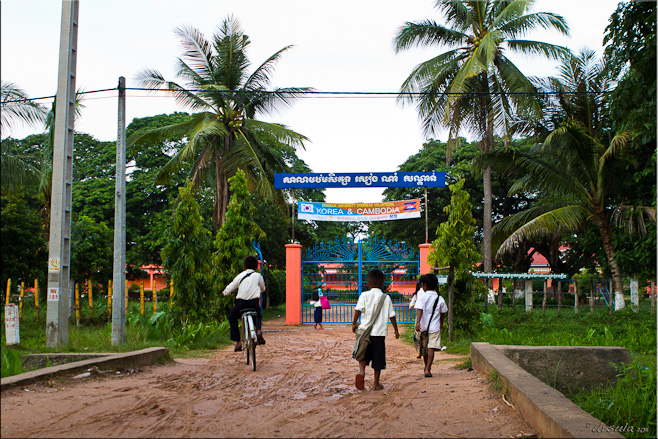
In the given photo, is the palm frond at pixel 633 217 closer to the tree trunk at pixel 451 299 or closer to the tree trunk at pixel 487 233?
the tree trunk at pixel 487 233

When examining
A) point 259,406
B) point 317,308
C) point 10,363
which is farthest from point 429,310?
point 317,308

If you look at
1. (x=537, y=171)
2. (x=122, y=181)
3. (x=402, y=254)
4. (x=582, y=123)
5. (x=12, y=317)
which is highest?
(x=582, y=123)

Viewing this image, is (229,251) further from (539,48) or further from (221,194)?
(539,48)

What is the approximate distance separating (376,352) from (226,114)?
1551cm

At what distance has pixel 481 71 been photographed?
863 inches

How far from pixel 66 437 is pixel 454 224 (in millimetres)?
9198

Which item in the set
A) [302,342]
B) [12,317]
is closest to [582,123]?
[302,342]

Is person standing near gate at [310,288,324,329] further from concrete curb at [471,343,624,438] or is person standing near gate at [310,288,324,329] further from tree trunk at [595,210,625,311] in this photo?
concrete curb at [471,343,624,438]

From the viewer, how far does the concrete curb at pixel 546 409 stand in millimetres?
3883

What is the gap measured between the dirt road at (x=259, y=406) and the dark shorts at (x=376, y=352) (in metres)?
0.35

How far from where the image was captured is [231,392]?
6.53m

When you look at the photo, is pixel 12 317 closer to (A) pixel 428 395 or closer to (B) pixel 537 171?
(A) pixel 428 395

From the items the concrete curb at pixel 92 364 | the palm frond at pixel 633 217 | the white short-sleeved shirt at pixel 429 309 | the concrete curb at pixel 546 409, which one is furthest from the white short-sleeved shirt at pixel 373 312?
the palm frond at pixel 633 217

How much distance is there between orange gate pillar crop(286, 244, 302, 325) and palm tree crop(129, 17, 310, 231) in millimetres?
2312
